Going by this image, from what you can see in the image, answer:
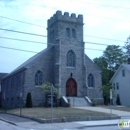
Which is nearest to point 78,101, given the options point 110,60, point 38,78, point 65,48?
point 38,78

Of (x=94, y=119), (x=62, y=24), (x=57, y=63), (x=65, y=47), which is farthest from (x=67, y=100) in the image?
(x=94, y=119)

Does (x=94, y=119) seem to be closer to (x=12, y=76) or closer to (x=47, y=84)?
(x=47, y=84)

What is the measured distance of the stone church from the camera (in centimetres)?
3772

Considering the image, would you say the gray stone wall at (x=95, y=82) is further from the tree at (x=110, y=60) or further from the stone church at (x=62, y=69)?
the tree at (x=110, y=60)

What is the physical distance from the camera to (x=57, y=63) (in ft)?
126

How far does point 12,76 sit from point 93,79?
14.7m

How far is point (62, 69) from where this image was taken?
3878 cm

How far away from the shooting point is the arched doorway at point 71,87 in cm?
3931

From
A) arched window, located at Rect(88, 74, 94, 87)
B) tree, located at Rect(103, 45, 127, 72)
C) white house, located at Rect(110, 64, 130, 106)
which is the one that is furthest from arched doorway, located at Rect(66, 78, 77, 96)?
tree, located at Rect(103, 45, 127, 72)

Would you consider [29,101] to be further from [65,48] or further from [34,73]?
[65,48]

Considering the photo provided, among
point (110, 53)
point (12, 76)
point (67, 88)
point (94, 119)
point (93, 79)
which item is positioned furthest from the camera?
point (110, 53)

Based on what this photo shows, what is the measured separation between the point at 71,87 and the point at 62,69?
3.20 meters

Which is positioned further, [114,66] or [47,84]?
[114,66]

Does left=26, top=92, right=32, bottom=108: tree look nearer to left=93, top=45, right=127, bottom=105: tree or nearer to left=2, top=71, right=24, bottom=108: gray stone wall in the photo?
left=2, top=71, right=24, bottom=108: gray stone wall
